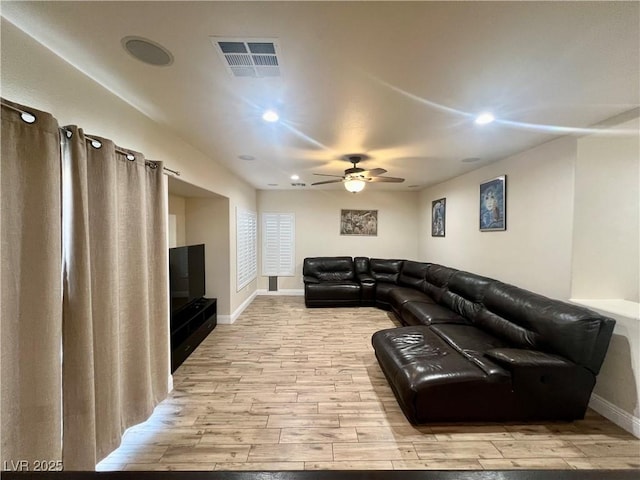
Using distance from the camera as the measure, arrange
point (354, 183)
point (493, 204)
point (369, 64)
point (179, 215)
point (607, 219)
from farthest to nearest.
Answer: point (179, 215) < point (493, 204) < point (354, 183) < point (607, 219) < point (369, 64)

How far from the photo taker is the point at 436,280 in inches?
179

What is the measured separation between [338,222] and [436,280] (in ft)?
9.20

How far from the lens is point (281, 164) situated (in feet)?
12.5

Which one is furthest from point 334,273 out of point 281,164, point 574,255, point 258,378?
point 574,255

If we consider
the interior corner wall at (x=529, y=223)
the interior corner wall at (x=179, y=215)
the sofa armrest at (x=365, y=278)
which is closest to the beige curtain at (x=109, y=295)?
the interior corner wall at (x=179, y=215)

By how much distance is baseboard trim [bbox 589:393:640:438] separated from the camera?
2.03 meters

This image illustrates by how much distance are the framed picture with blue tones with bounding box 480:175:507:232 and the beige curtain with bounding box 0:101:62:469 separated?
4.37 metres

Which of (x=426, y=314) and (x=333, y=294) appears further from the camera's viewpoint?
(x=333, y=294)

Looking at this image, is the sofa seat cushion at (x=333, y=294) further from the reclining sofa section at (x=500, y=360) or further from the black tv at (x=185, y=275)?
the reclining sofa section at (x=500, y=360)

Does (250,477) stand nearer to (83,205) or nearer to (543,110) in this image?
(83,205)

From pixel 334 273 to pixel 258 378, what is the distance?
3536 millimetres

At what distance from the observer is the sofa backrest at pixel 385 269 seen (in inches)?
229

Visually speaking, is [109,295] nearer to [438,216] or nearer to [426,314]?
[426,314]

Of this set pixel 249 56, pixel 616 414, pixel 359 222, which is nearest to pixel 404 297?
pixel 616 414
